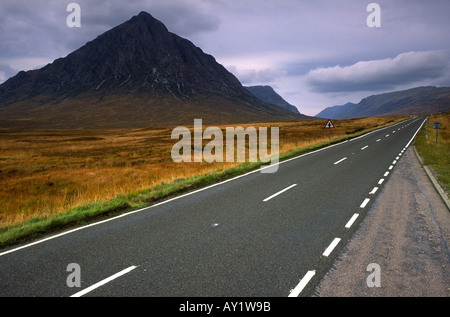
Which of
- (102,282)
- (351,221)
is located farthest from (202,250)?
(351,221)

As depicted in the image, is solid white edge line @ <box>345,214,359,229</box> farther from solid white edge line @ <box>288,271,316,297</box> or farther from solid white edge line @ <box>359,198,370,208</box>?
solid white edge line @ <box>288,271,316,297</box>

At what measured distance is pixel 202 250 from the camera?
5.38 metres

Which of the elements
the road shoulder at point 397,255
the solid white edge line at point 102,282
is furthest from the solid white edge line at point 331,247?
the solid white edge line at point 102,282

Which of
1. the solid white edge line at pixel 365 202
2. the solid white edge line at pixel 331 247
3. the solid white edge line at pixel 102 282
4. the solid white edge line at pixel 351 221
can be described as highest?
the solid white edge line at pixel 365 202

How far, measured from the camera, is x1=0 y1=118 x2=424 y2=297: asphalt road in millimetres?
4219

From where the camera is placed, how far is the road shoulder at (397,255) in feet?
13.6

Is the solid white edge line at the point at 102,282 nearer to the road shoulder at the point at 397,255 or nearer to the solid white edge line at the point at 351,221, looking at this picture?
the road shoulder at the point at 397,255

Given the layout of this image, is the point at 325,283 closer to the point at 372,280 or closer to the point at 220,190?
the point at 372,280

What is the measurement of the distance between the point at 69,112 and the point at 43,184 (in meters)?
168

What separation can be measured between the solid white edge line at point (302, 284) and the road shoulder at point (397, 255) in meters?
0.21

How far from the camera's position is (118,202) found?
8695 mm

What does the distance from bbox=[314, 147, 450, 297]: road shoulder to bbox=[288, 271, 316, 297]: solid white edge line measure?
213 mm

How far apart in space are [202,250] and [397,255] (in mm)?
3938

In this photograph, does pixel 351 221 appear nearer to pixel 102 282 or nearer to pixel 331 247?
pixel 331 247
